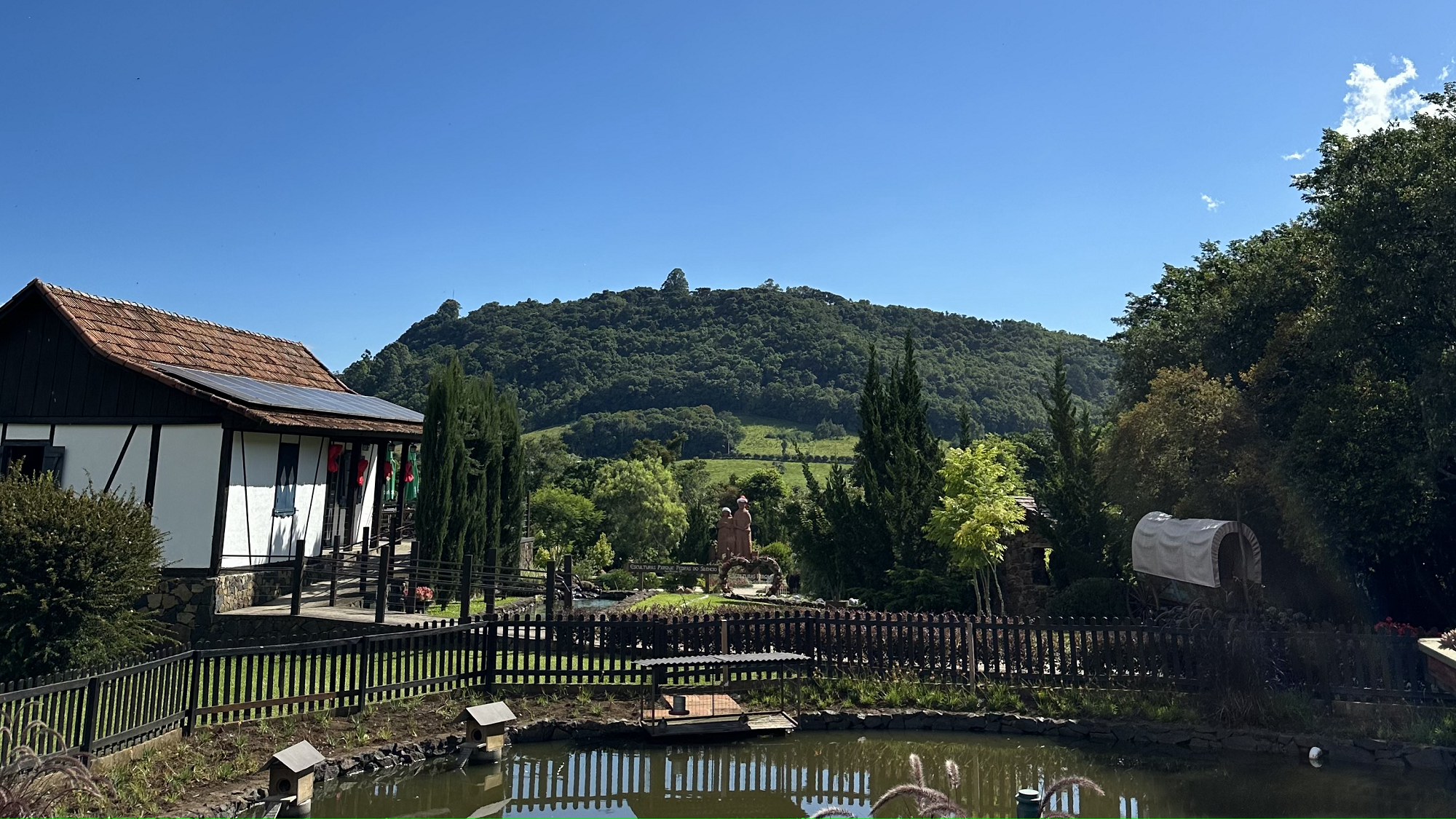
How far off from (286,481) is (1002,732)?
49.5ft

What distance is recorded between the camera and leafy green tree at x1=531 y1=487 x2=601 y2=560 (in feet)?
113

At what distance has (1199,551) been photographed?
15.0m

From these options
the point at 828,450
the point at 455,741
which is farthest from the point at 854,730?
the point at 828,450

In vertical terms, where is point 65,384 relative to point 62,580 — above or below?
above

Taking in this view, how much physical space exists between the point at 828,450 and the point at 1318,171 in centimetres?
5926

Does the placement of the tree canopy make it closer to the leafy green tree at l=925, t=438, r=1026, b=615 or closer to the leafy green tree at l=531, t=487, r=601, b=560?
the leafy green tree at l=925, t=438, r=1026, b=615

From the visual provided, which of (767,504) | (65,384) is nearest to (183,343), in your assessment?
(65,384)

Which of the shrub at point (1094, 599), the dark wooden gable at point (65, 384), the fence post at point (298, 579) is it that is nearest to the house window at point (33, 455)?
the dark wooden gable at point (65, 384)

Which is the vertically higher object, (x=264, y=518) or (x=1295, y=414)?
(x=1295, y=414)

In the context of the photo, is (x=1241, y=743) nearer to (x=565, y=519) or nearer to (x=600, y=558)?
(x=600, y=558)

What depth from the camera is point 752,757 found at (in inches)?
410

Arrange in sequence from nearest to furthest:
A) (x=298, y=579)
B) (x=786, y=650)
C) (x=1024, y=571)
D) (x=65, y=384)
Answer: (x=786, y=650), (x=298, y=579), (x=65, y=384), (x=1024, y=571)

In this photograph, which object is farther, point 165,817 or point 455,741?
point 455,741

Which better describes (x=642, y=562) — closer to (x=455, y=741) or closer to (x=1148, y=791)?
(x=455, y=741)
